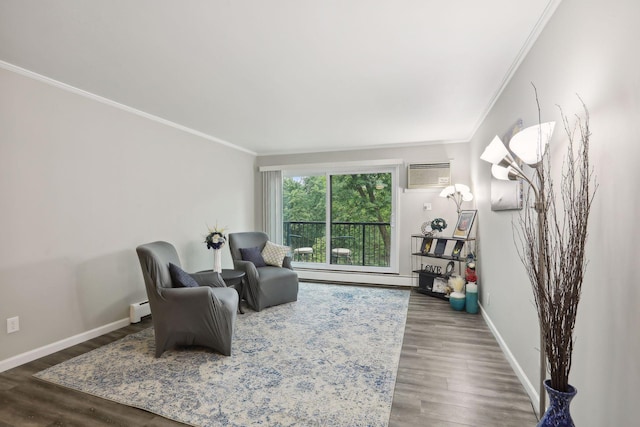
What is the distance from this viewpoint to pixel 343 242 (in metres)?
5.93

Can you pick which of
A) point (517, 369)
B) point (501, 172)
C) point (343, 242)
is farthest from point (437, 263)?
point (501, 172)

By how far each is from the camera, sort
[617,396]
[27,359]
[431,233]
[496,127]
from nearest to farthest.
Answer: [617,396], [27,359], [496,127], [431,233]

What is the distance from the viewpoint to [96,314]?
10.6 feet

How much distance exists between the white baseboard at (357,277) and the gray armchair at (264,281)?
52.1 inches

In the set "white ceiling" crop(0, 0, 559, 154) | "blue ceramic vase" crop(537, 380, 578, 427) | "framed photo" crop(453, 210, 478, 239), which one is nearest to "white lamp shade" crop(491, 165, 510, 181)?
"white ceiling" crop(0, 0, 559, 154)

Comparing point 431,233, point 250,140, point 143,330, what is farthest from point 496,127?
point 143,330

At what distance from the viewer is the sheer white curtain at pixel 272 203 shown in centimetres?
601

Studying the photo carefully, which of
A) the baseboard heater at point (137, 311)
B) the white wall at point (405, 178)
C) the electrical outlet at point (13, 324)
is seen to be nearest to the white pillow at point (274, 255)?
the baseboard heater at point (137, 311)

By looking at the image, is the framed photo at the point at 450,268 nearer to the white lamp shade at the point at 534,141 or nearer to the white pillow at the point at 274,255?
the white pillow at the point at 274,255

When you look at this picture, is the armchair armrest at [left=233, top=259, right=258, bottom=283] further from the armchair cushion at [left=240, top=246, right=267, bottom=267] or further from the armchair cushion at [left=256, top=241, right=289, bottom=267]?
the armchair cushion at [left=256, top=241, right=289, bottom=267]

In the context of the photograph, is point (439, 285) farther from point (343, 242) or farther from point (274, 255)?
point (274, 255)

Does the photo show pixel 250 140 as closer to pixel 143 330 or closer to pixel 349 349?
pixel 143 330

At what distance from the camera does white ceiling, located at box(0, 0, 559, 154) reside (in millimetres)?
1838

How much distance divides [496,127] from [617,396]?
255cm
